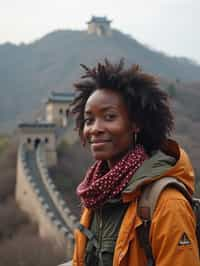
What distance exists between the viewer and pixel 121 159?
271 cm

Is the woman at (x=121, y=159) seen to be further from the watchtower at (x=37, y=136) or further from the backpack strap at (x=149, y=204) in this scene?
the watchtower at (x=37, y=136)

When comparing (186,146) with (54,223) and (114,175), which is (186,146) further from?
(114,175)

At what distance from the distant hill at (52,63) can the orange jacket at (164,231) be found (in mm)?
64957

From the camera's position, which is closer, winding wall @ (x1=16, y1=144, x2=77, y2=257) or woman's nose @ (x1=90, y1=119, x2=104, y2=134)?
woman's nose @ (x1=90, y1=119, x2=104, y2=134)

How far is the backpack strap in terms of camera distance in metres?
2.36

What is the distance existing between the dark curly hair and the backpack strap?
410 mm

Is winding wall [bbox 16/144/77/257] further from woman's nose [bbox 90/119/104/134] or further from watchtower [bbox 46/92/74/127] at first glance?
woman's nose [bbox 90/119/104/134]

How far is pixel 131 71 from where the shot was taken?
110 inches

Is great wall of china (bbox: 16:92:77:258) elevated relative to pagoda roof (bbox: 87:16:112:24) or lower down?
lower down

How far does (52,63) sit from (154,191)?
276 ft

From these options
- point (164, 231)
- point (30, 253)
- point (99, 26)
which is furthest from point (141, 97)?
point (99, 26)

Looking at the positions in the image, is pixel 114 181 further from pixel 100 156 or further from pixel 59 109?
pixel 59 109

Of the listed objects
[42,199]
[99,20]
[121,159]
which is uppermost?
[99,20]

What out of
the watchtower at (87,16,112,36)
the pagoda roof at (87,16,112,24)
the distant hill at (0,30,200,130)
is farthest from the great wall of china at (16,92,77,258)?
the watchtower at (87,16,112,36)
